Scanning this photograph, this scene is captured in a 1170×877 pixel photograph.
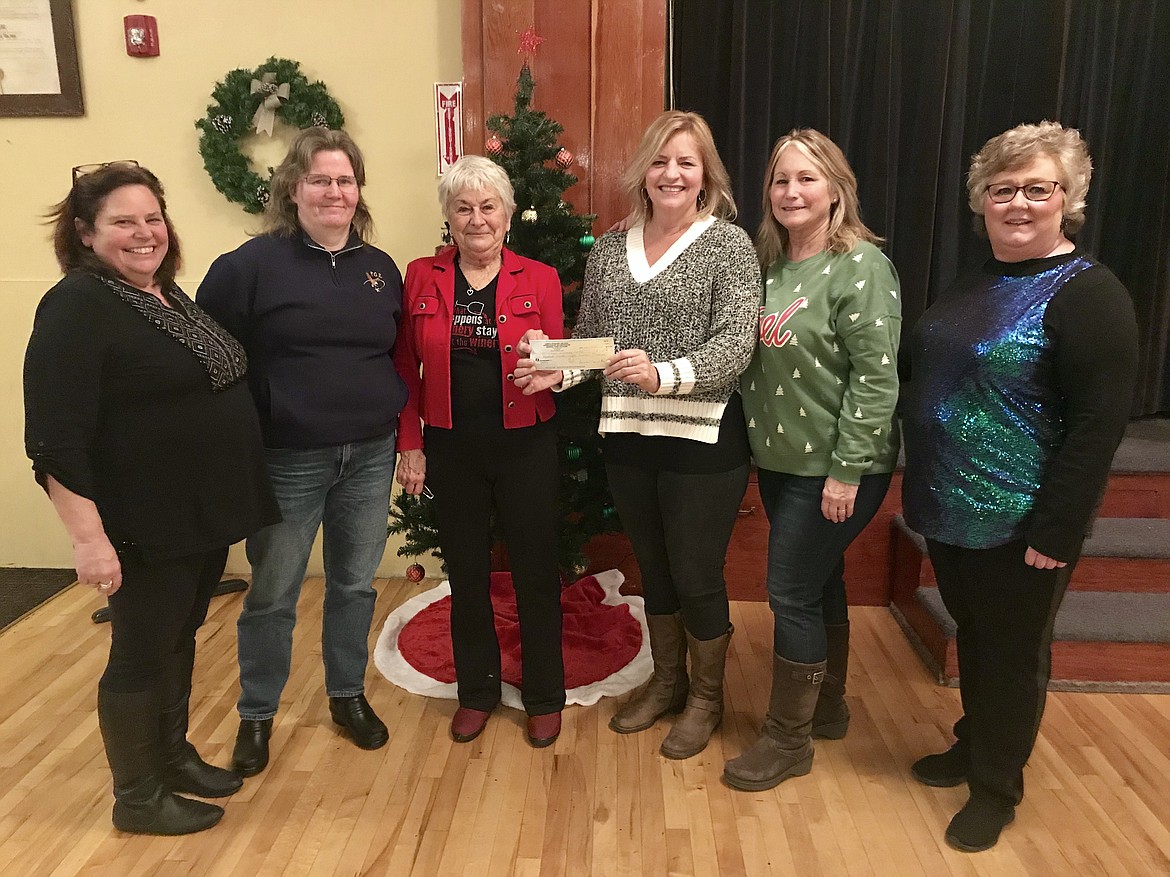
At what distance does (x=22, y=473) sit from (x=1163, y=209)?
5014 millimetres

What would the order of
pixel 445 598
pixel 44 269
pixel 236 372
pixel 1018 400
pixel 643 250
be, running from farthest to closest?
pixel 44 269
pixel 445 598
pixel 643 250
pixel 236 372
pixel 1018 400

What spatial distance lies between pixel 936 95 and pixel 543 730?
286 centimetres

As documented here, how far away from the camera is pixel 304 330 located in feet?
6.22

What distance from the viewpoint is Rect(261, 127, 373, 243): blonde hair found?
74.1 inches

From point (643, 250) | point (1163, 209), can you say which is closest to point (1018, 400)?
point (643, 250)

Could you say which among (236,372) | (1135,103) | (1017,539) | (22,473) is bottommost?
(22,473)

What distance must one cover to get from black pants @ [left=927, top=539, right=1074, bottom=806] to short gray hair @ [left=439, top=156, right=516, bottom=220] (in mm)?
1339

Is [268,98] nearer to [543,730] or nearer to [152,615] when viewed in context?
[152,615]

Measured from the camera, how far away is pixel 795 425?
1883 millimetres

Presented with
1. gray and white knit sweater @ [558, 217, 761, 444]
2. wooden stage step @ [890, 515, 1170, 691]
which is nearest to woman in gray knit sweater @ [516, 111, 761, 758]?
gray and white knit sweater @ [558, 217, 761, 444]

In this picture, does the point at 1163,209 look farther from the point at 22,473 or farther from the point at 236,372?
the point at 22,473

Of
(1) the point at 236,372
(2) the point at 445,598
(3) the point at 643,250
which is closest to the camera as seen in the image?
(1) the point at 236,372

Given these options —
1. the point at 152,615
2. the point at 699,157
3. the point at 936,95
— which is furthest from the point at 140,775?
the point at 936,95

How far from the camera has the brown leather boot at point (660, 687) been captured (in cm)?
228
